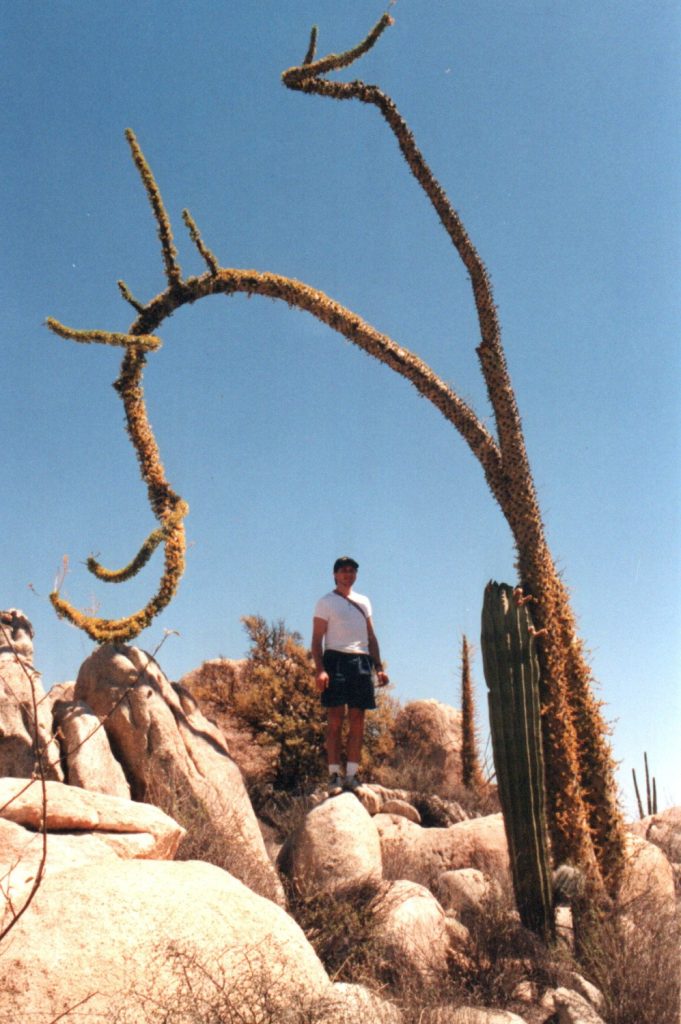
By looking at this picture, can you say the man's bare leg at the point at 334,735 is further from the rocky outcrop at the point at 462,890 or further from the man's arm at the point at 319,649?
the rocky outcrop at the point at 462,890

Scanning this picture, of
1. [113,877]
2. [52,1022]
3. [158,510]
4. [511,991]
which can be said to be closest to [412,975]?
[511,991]

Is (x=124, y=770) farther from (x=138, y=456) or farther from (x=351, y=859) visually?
(x=138, y=456)

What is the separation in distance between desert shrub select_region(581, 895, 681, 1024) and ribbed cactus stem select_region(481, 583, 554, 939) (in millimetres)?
531

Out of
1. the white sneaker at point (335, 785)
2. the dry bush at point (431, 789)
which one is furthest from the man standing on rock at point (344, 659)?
the dry bush at point (431, 789)

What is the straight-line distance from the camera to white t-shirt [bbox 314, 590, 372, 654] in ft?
30.0

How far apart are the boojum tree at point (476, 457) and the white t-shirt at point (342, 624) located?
1.81 meters

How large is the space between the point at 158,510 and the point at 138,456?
67 cm

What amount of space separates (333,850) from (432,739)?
25.3 feet

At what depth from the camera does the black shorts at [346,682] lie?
9.04 metres

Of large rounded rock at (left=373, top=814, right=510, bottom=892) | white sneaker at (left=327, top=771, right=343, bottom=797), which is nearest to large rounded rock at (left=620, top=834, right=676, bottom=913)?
large rounded rock at (left=373, top=814, right=510, bottom=892)

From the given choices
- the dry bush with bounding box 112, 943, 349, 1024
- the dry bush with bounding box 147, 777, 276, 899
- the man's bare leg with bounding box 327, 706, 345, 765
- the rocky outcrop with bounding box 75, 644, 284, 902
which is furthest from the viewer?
the man's bare leg with bounding box 327, 706, 345, 765

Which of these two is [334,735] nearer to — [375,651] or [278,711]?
[375,651]

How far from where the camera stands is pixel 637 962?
5957 mm

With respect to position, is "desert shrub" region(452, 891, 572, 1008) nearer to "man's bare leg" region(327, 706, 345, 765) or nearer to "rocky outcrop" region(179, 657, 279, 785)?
"man's bare leg" region(327, 706, 345, 765)
